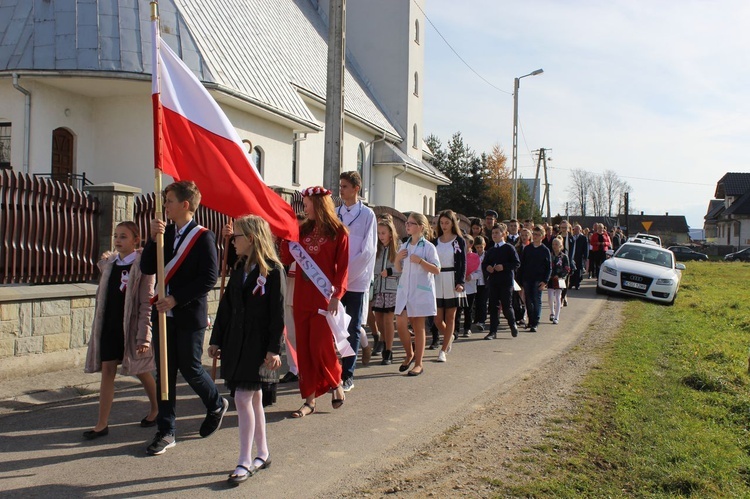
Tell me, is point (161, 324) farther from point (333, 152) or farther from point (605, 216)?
point (605, 216)

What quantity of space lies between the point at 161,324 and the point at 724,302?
56.3 ft

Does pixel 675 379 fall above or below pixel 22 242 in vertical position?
below

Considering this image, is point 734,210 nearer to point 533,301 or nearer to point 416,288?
point 533,301

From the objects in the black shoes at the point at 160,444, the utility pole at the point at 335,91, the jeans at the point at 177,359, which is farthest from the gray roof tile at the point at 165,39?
the black shoes at the point at 160,444

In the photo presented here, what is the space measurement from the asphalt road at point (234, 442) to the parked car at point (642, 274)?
11.0 m

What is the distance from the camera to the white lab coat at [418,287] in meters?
8.36

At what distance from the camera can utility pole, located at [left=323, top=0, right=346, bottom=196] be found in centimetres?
1134

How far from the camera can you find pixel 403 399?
7141 mm

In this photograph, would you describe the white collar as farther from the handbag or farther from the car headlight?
the car headlight

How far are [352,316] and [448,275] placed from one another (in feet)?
7.71

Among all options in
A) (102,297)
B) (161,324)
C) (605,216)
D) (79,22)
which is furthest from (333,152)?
(605,216)

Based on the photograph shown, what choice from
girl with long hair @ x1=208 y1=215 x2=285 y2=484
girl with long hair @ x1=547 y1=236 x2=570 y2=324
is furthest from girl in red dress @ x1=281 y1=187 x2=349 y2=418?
girl with long hair @ x1=547 y1=236 x2=570 y2=324

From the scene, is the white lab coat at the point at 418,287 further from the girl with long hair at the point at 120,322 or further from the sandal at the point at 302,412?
the girl with long hair at the point at 120,322

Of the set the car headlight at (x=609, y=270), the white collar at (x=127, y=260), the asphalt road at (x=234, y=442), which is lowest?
the asphalt road at (x=234, y=442)
